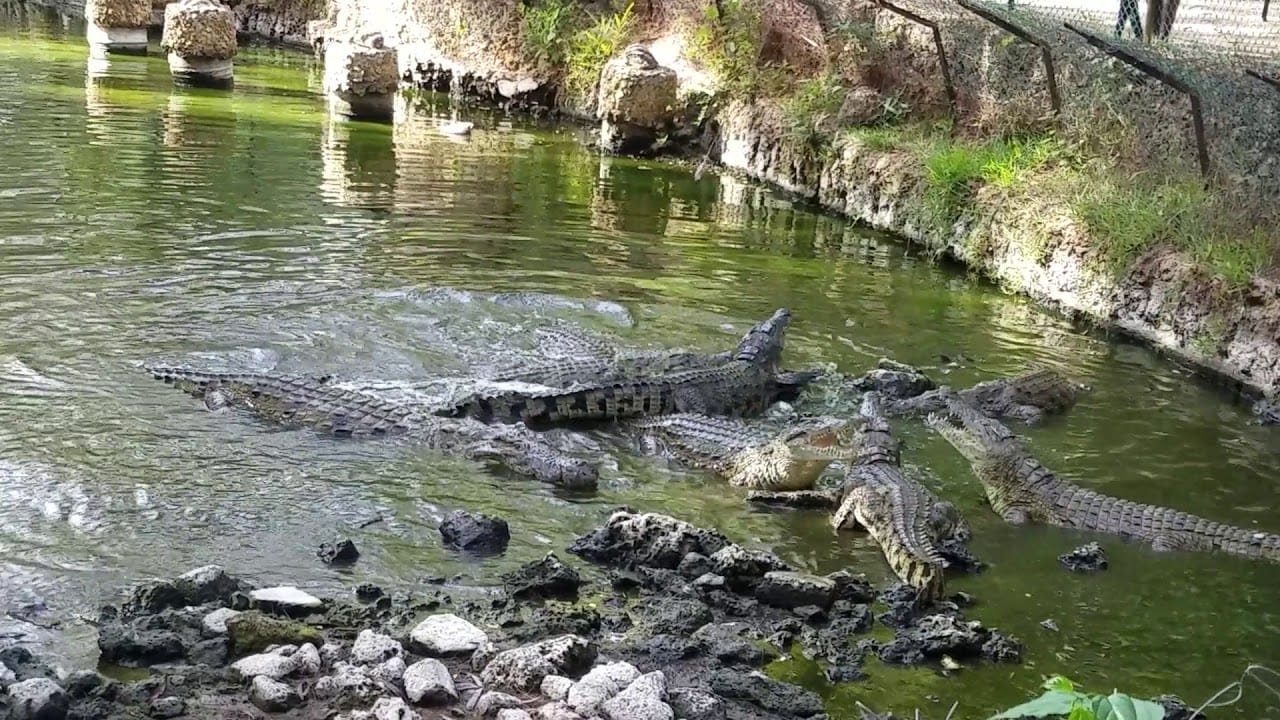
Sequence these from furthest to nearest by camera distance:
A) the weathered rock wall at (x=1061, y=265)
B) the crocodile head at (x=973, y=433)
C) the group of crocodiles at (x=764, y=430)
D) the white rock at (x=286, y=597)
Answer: the weathered rock wall at (x=1061, y=265), the crocodile head at (x=973, y=433), the group of crocodiles at (x=764, y=430), the white rock at (x=286, y=597)

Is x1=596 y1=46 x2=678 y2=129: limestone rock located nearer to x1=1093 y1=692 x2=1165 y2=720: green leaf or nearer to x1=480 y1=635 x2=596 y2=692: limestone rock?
x1=480 y1=635 x2=596 y2=692: limestone rock

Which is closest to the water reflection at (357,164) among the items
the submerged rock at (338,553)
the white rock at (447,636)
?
the submerged rock at (338,553)

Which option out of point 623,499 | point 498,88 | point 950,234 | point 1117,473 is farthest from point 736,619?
point 498,88

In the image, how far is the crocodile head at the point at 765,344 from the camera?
895 centimetres

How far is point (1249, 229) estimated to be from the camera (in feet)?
34.3

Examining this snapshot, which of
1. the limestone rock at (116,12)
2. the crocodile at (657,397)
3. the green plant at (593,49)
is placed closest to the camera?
the crocodile at (657,397)

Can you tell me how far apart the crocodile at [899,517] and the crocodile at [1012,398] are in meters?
1.24

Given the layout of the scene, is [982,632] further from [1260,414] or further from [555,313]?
[555,313]

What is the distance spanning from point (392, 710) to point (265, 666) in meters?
0.56

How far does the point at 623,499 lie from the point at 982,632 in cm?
210

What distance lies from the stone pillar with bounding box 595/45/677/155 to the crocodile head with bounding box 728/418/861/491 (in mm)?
12660

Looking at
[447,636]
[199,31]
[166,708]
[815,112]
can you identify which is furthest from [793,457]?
[199,31]

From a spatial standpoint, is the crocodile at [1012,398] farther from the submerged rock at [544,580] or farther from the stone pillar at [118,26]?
the stone pillar at [118,26]

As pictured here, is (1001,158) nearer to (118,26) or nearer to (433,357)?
(433,357)
